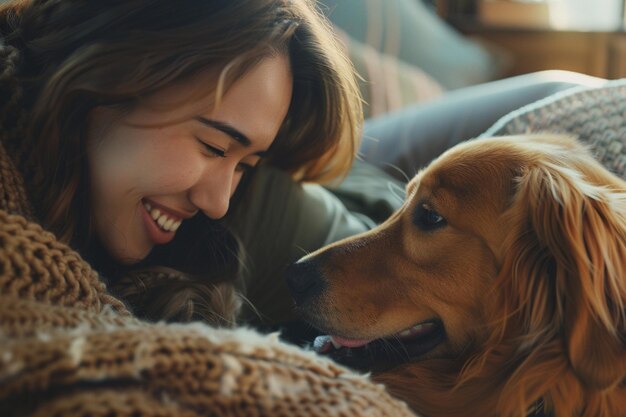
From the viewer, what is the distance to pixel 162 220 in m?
1.39

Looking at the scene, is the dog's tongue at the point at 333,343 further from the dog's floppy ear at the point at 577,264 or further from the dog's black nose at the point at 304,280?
the dog's floppy ear at the point at 577,264

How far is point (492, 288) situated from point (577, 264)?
0.58ft

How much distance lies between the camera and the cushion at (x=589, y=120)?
1.46 metres

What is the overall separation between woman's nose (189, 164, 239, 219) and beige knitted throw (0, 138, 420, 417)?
43 centimetres

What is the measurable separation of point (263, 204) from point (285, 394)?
1.09m

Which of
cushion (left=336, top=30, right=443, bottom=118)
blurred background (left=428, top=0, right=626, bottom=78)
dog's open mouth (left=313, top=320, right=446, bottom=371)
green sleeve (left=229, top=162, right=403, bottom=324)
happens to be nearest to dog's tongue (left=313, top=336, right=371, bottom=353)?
dog's open mouth (left=313, top=320, right=446, bottom=371)

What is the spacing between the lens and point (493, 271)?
3.97 feet

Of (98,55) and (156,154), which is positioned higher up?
(98,55)

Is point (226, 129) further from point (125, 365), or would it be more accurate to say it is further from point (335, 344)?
point (125, 365)

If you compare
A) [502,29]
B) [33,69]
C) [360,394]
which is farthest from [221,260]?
[502,29]

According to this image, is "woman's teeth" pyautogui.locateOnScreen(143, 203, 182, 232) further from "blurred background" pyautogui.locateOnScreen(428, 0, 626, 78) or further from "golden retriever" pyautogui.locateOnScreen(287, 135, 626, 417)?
"blurred background" pyautogui.locateOnScreen(428, 0, 626, 78)

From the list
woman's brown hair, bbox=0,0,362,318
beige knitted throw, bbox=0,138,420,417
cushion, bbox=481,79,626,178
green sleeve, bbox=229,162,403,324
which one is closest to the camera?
beige knitted throw, bbox=0,138,420,417

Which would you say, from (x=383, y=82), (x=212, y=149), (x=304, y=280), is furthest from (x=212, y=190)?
(x=383, y=82)

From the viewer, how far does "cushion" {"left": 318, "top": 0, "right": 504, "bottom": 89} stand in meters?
3.21
